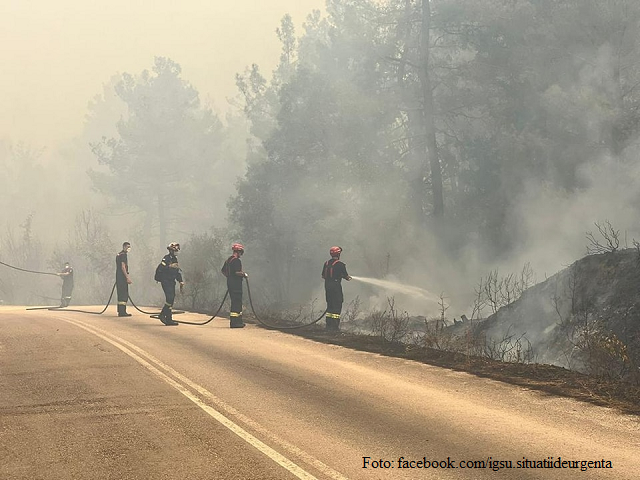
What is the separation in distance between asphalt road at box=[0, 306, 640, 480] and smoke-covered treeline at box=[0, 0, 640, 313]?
1634 centimetres

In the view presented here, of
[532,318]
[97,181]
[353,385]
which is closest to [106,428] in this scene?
Result: [353,385]

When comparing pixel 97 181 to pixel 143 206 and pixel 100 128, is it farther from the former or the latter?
pixel 100 128

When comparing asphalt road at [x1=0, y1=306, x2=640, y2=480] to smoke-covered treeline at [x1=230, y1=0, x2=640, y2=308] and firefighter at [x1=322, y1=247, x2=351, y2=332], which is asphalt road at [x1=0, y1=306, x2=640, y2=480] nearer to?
firefighter at [x1=322, y1=247, x2=351, y2=332]

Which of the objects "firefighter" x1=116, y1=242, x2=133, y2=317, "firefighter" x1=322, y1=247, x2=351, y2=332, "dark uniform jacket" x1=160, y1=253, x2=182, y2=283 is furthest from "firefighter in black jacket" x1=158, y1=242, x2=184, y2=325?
"firefighter" x1=322, y1=247, x2=351, y2=332

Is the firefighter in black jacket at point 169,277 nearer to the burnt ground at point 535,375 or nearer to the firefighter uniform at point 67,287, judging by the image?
the burnt ground at point 535,375

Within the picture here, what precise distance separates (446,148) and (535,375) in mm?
26369

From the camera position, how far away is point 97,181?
63.8 meters

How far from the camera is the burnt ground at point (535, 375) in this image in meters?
8.49

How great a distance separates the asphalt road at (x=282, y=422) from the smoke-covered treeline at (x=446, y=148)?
16336mm

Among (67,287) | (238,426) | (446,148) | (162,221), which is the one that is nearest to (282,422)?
(238,426)

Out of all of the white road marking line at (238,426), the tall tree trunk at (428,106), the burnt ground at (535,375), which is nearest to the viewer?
the white road marking line at (238,426)

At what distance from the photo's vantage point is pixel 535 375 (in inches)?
401

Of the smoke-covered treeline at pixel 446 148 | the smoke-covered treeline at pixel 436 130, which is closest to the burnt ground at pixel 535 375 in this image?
the smoke-covered treeline at pixel 446 148

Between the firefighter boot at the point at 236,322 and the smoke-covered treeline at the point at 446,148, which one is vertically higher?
the smoke-covered treeline at the point at 446,148
